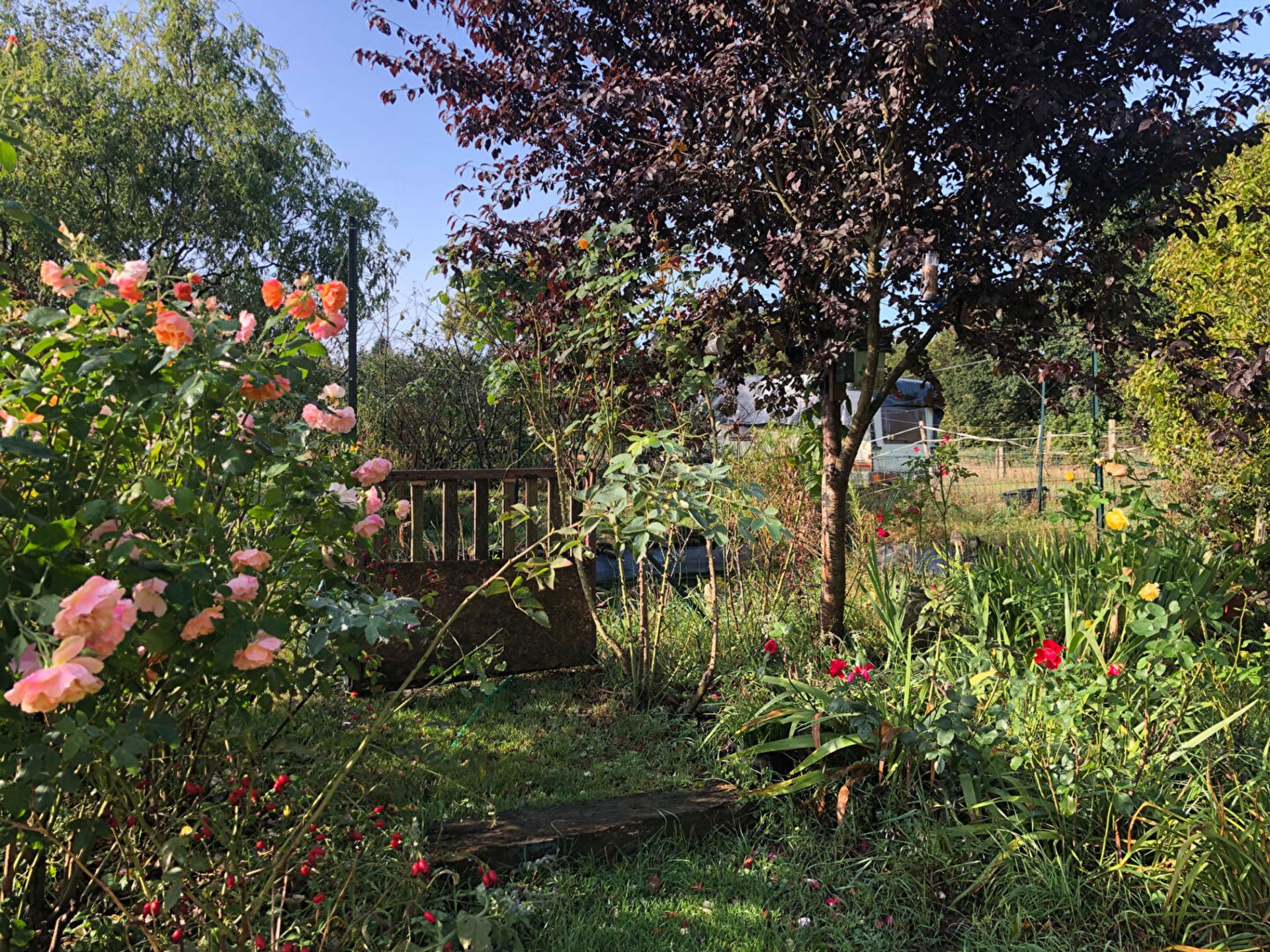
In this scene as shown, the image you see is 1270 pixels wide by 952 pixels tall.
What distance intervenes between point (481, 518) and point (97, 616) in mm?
2735

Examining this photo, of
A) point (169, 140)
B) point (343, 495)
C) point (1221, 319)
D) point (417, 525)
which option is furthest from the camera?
point (169, 140)

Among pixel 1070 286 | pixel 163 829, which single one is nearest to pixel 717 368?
pixel 1070 286

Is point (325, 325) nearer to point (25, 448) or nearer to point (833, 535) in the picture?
point (25, 448)

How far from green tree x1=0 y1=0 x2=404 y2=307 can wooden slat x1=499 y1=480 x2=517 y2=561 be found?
34.1ft

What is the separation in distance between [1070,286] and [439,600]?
2929 millimetres

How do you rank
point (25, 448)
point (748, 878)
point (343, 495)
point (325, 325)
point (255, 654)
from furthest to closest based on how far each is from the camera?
point (748, 878) < point (343, 495) < point (325, 325) < point (255, 654) < point (25, 448)

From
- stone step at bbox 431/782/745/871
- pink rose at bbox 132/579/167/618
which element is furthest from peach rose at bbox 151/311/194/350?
stone step at bbox 431/782/745/871

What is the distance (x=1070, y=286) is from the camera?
338 centimetres

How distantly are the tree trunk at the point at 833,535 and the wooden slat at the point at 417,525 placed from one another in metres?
1.75

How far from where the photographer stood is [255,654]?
1273 mm

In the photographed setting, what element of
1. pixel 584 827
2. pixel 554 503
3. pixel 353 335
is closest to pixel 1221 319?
pixel 554 503

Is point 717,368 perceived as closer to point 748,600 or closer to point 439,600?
point 748,600

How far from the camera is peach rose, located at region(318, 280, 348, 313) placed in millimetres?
1438

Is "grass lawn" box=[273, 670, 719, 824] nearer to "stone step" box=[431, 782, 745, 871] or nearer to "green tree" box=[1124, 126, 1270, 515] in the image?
"stone step" box=[431, 782, 745, 871]
